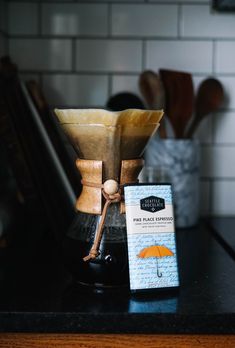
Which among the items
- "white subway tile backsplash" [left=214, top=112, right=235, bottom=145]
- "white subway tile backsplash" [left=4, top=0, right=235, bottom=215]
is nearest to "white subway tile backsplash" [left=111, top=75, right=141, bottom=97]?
"white subway tile backsplash" [left=4, top=0, right=235, bottom=215]

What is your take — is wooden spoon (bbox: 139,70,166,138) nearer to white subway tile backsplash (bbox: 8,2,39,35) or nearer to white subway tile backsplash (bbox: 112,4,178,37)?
white subway tile backsplash (bbox: 112,4,178,37)

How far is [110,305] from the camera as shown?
2.12ft

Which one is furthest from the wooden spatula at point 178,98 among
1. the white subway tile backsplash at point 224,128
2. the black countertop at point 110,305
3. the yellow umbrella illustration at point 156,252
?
the yellow umbrella illustration at point 156,252

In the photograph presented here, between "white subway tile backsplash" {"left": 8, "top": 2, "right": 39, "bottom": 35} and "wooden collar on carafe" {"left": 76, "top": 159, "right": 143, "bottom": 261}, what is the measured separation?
64 cm

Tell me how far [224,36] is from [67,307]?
2.83ft

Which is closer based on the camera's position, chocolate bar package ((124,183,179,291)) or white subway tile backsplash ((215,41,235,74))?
chocolate bar package ((124,183,179,291))

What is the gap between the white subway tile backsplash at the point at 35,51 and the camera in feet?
4.11

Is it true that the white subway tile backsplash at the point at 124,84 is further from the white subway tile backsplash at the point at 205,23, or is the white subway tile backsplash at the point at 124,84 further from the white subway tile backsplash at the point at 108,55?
the white subway tile backsplash at the point at 205,23

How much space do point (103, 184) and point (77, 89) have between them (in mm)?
612

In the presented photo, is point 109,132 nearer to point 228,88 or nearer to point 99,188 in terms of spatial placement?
point 99,188

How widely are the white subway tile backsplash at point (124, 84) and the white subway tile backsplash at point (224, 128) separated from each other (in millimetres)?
208

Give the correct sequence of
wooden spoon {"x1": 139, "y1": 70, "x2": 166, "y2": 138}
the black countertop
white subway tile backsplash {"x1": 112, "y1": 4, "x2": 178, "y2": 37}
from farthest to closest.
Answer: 1. white subway tile backsplash {"x1": 112, "y1": 4, "x2": 178, "y2": 37}
2. wooden spoon {"x1": 139, "y1": 70, "x2": 166, "y2": 138}
3. the black countertop

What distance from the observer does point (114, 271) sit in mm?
701

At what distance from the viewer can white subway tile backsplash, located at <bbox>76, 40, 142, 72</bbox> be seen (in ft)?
4.12
